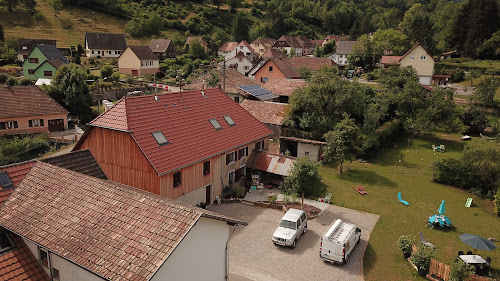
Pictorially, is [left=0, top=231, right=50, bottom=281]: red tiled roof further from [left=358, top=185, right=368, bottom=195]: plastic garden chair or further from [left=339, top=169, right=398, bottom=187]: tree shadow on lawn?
[left=339, top=169, right=398, bottom=187]: tree shadow on lawn

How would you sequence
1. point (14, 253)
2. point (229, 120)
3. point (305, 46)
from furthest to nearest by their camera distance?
point (305, 46)
point (229, 120)
point (14, 253)

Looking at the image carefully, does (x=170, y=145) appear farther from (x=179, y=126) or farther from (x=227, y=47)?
(x=227, y=47)

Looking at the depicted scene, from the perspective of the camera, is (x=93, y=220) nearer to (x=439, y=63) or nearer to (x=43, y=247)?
(x=43, y=247)

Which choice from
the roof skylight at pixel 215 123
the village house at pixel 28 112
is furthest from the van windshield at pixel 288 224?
the village house at pixel 28 112

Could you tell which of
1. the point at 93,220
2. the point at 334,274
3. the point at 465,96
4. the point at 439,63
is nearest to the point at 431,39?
the point at 439,63

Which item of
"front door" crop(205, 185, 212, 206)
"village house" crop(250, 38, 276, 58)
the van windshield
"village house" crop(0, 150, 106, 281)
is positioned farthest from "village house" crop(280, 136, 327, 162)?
"village house" crop(250, 38, 276, 58)

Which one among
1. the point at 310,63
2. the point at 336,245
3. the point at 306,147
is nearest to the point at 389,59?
the point at 310,63

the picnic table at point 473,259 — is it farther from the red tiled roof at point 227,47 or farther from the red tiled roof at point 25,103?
the red tiled roof at point 227,47
